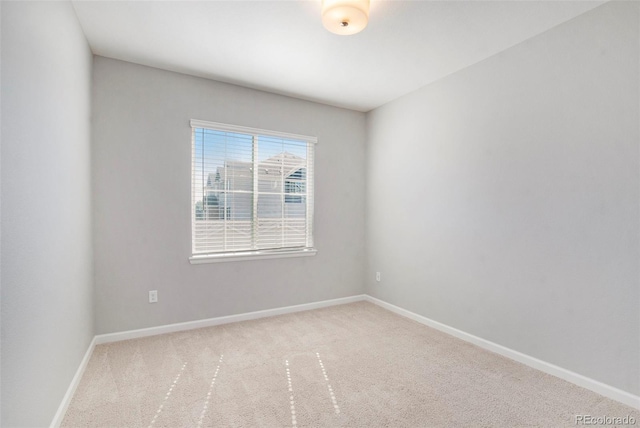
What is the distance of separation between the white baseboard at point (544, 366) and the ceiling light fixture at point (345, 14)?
281 cm

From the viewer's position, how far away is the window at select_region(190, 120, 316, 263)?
10.9ft

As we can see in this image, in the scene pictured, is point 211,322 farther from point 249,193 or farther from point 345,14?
point 345,14

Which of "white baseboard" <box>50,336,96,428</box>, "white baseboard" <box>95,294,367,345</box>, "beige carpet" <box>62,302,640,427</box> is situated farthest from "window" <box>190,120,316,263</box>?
"white baseboard" <box>50,336,96,428</box>

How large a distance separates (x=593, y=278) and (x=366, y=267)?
2.54 metres

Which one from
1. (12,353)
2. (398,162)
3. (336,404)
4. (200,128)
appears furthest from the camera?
(398,162)

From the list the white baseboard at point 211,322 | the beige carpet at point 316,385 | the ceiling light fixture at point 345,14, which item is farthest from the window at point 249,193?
the ceiling light fixture at point 345,14

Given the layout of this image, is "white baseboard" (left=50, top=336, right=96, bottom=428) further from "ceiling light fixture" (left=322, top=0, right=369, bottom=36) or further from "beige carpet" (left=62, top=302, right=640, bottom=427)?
"ceiling light fixture" (left=322, top=0, right=369, bottom=36)

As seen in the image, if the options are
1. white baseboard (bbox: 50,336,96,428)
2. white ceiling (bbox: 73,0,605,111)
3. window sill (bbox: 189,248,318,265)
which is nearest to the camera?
white baseboard (bbox: 50,336,96,428)

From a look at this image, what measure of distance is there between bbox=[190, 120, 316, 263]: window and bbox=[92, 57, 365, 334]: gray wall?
4.2 inches

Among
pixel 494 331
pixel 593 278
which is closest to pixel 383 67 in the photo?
pixel 593 278

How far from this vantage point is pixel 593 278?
7.06 ft

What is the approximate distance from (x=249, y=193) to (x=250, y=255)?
0.71 m

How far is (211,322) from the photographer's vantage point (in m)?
3.30

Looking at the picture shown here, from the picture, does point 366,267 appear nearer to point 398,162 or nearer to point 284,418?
point 398,162
